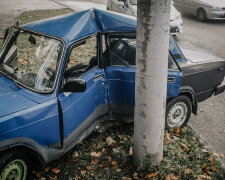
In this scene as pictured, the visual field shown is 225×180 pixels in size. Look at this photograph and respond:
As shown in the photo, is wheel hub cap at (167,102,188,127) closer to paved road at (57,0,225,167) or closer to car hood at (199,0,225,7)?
paved road at (57,0,225,167)

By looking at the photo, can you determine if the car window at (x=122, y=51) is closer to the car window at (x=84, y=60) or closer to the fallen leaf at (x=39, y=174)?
the car window at (x=84, y=60)

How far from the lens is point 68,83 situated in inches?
145

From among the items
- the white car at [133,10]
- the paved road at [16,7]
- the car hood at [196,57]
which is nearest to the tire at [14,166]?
the car hood at [196,57]

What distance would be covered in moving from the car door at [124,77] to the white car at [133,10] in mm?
6311

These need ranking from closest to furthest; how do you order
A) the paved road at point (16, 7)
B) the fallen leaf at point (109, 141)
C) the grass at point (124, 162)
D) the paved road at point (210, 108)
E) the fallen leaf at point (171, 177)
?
the fallen leaf at point (171, 177) → the grass at point (124, 162) → the fallen leaf at point (109, 141) → the paved road at point (210, 108) → the paved road at point (16, 7)

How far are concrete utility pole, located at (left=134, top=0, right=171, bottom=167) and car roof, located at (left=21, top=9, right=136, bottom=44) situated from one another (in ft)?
3.48

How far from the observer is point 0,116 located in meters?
3.19

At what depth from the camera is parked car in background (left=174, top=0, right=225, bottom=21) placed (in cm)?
1334

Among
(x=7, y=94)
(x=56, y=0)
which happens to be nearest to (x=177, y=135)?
(x=7, y=94)

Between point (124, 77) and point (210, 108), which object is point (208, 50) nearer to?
point (210, 108)

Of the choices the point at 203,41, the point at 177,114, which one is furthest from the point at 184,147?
the point at 203,41

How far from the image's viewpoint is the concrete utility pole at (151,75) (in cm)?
321

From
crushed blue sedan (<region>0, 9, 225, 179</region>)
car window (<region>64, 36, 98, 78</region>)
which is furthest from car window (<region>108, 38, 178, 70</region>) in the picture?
car window (<region>64, 36, 98, 78</region>)

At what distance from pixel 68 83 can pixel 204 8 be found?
464 inches
